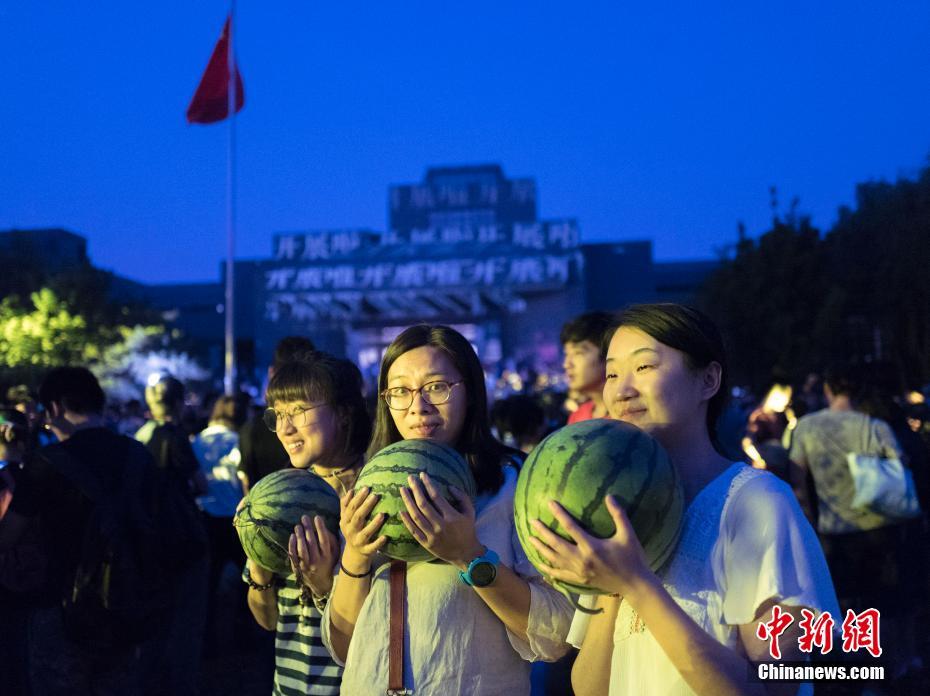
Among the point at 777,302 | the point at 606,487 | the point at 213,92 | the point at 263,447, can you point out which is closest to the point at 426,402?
the point at 606,487

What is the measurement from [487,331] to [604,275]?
366 inches

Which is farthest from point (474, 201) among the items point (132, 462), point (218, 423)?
point (132, 462)

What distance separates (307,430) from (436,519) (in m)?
1.20

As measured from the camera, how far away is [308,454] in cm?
344

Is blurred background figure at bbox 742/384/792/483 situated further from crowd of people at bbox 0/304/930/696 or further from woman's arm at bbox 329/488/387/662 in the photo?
woman's arm at bbox 329/488/387/662

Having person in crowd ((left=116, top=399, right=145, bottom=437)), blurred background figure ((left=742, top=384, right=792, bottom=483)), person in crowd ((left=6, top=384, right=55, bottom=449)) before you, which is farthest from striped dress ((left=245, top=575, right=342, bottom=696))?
person in crowd ((left=116, top=399, right=145, bottom=437))

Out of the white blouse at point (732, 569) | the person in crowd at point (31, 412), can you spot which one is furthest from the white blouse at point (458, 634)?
the person in crowd at point (31, 412)

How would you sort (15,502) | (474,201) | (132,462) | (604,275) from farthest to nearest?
(474,201) < (604,275) < (132,462) < (15,502)

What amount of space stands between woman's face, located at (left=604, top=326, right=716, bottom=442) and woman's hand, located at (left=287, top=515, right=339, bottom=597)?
120 centimetres

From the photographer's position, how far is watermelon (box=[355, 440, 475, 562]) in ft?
8.03

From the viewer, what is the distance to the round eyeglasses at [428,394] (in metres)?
2.88

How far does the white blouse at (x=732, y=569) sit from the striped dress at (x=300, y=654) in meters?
1.49

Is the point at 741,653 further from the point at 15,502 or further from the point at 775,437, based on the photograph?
the point at 775,437

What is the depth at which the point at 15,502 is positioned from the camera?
4.65 meters
